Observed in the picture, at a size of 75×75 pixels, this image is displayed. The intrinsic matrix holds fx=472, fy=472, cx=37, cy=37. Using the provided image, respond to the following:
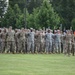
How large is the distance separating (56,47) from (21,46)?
3.26m

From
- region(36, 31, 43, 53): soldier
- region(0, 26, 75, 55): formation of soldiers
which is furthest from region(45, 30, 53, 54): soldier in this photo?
region(36, 31, 43, 53): soldier

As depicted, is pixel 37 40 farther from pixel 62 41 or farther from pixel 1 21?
pixel 1 21

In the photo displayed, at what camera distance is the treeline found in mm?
67500

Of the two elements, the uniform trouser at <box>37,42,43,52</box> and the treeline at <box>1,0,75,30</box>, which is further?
the treeline at <box>1,0,75,30</box>

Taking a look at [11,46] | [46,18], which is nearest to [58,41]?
[11,46]

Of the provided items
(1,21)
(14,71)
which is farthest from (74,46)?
(1,21)

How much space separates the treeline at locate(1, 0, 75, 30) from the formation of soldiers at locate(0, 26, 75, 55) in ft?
79.7

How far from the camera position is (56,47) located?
41281mm

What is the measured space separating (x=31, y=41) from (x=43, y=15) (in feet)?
89.9

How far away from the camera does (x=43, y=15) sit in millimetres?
67500

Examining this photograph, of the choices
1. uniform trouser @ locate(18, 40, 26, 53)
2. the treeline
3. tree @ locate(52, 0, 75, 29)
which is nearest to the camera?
uniform trouser @ locate(18, 40, 26, 53)

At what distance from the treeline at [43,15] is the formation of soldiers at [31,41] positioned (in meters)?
24.3

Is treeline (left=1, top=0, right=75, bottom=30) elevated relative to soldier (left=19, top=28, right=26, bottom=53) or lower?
elevated

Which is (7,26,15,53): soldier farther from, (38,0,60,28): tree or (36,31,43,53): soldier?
(38,0,60,28): tree
